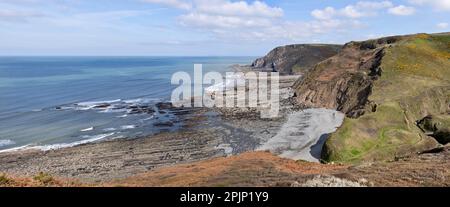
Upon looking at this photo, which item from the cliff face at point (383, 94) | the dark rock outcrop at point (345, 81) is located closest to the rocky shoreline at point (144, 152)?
the cliff face at point (383, 94)

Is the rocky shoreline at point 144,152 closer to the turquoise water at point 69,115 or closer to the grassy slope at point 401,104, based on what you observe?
the turquoise water at point 69,115

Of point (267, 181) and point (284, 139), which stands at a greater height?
point (267, 181)

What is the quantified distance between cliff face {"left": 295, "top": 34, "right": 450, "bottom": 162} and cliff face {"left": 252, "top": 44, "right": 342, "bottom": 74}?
53.3m

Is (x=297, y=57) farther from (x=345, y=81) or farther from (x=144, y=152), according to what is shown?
(x=144, y=152)

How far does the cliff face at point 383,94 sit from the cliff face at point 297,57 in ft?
175

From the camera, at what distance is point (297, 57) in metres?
163

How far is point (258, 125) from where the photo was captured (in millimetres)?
54469

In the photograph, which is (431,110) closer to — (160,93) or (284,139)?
(284,139)

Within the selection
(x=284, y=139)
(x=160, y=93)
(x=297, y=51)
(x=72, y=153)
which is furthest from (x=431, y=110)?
(x=297, y=51)

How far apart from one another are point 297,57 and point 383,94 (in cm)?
10876

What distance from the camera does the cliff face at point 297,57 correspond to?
151000mm

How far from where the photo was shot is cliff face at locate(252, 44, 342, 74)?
151 meters

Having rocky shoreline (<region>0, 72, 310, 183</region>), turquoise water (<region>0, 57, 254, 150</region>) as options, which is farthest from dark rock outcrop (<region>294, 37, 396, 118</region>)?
turquoise water (<region>0, 57, 254, 150</region>)
